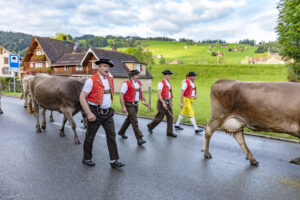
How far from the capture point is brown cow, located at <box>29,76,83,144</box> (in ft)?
19.2

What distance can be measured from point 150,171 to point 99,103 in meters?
1.60

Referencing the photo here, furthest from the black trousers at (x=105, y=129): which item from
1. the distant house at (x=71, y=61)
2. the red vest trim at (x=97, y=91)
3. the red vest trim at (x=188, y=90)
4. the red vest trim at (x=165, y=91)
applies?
the distant house at (x=71, y=61)

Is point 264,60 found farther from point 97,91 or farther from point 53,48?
point 97,91

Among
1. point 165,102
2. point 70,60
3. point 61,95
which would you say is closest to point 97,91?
point 61,95

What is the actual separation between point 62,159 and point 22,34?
16457 centimetres

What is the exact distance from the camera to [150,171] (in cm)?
392

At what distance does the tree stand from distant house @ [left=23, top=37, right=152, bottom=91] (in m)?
19.3

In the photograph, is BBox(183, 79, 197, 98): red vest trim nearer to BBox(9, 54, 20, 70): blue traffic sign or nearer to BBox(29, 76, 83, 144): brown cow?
BBox(29, 76, 83, 144): brown cow

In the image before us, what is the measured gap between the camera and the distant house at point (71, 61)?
3184 cm

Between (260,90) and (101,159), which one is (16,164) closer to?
(101,159)

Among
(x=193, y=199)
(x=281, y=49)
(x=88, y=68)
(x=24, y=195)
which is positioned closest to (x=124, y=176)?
(x=193, y=199)

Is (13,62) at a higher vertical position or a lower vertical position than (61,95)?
higher

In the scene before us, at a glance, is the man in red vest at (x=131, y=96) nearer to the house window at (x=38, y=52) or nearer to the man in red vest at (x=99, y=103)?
the man in red vest at (x=99, y=103)

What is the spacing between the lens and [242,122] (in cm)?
411
